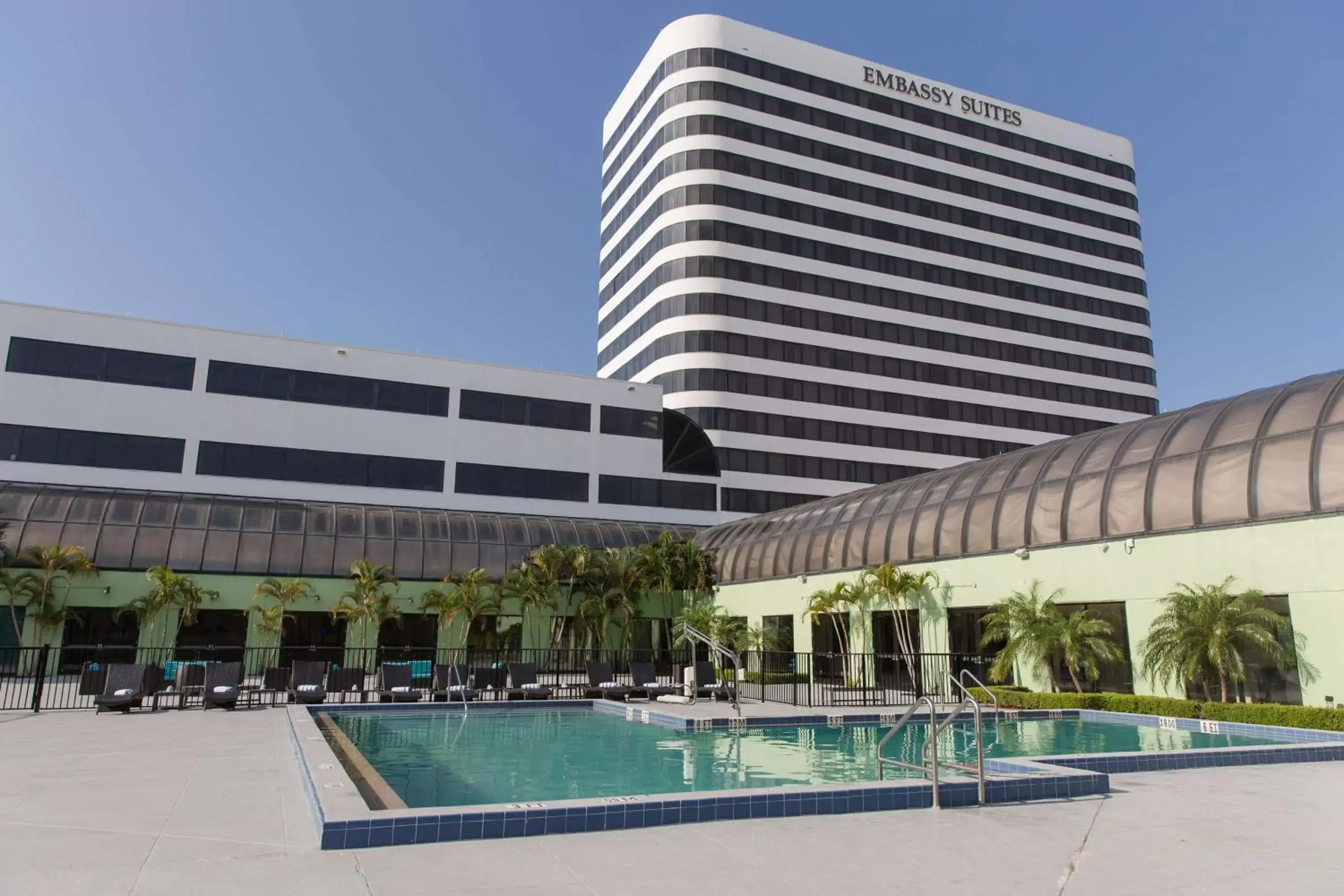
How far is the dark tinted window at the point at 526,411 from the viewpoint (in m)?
48.7

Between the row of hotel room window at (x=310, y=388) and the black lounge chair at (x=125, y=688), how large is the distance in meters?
25.2

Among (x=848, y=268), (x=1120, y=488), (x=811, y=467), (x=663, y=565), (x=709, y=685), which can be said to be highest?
(x=848, y=268)

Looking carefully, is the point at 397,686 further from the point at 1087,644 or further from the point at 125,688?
the point at 1087,644

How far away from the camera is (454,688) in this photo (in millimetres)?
26406

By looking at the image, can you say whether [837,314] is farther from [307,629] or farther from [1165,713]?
[1165,713]

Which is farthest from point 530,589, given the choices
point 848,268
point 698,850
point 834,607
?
point 848,268

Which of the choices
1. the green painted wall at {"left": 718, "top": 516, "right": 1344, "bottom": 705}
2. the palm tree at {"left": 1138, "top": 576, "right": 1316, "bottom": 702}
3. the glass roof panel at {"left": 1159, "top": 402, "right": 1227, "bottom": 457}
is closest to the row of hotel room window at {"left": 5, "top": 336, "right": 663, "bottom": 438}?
the green painted wall at {"left": 718, "top": 516, "right": 1344, "bottom": 705}

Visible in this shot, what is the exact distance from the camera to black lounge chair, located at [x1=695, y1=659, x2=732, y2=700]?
1084 inches

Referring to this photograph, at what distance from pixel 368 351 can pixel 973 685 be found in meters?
33.8

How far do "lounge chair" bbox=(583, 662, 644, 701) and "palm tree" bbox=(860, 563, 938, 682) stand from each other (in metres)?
8.38

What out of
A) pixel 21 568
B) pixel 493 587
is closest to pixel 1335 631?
pixel 493 587

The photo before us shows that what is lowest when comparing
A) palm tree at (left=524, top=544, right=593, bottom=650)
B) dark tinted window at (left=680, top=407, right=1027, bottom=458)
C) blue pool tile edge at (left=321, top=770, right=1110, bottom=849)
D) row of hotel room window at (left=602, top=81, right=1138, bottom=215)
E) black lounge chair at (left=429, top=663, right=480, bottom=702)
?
blue pool tile edge at (left=321, top=770, right=1110, bottom=849)

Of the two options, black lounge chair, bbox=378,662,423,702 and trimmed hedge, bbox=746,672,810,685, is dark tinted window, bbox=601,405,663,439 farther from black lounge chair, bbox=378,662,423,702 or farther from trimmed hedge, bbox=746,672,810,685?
black lounge chair, bbox=378,662,423,702

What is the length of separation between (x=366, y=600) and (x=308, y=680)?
11.5m
